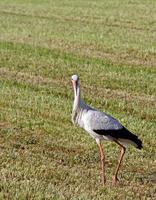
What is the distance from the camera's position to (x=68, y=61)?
19609mm

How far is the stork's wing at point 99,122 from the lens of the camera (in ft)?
27.6

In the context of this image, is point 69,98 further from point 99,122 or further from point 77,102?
point 99,122

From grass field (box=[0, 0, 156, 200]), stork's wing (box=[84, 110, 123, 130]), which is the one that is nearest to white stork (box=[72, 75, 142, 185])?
stork's wing (box=[84, 110, 123, 130])

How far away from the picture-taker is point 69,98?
14.8 m

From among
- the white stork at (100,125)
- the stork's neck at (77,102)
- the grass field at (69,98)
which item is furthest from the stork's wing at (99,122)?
the grass field at (69,98)

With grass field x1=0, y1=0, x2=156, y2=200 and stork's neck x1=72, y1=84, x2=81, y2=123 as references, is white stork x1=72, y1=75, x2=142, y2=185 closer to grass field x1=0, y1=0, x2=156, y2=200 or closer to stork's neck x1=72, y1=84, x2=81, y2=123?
stork's neck x1=72, y1=84, x2=81, y2=123

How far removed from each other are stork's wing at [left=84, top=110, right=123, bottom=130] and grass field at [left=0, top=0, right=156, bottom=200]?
0.79 meters

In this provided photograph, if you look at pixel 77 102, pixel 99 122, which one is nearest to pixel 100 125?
pixel 99 122

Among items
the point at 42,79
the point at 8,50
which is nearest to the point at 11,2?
the point at 8,50

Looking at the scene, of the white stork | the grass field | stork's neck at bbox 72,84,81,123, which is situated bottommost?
the grass field

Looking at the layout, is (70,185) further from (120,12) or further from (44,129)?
(120,12)

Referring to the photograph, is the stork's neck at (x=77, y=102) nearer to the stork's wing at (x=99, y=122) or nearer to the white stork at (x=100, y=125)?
the white stork at (x=100, y=125)

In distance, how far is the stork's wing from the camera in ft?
27.6

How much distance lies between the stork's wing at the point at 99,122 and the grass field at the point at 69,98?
30.9 inches
